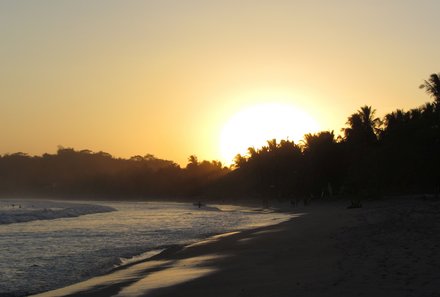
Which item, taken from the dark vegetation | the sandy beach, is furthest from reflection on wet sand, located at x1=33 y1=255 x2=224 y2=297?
the dark vegetation

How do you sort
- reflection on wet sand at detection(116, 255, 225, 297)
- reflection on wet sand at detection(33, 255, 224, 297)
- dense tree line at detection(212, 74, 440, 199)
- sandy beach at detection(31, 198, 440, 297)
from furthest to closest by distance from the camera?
1. dense tree line at detection(212, 74, 440, 199)
2. reflection on wet sand at detection(33, 255, 224, 297)
3. reflection on wet sand at detection(116, 255, 225, 297)
4. sandy beach at detection(31, 198, 440, 297)

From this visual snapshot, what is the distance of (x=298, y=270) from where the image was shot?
1166 centimetres

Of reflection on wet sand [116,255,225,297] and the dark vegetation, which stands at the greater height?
the dark vegetation

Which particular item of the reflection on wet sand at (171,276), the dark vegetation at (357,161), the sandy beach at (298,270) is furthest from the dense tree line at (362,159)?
the reflection on wet sand at (171,276)

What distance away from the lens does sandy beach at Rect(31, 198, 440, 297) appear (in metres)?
9.09

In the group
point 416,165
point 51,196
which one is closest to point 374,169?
point 416,165

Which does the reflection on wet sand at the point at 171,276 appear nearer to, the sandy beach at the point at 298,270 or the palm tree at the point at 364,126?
the sandy beach at the point at 298,270

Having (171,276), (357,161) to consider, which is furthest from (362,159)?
(171,276)

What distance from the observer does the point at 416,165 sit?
50312 mm

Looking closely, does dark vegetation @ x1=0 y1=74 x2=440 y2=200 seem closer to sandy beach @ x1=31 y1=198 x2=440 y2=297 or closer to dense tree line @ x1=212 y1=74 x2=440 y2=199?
dense tree line @ x1=212 y1=74 x2=440 y2=199

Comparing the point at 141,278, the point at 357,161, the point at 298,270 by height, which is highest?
the point at 357,161

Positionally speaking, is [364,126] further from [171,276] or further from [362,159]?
[171,276]

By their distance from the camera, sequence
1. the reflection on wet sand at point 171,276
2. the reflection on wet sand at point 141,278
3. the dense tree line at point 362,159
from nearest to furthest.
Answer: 1. the reflection on wet sand at point 171,276
2. the reflection on wet sand at point 141,278
3. the dense tree line at point 362,159

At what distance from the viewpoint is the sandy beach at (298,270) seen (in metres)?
9.09
